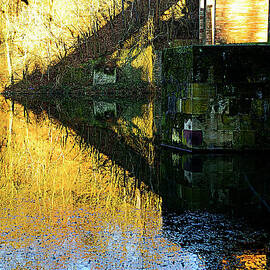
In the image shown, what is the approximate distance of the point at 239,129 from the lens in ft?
34.7

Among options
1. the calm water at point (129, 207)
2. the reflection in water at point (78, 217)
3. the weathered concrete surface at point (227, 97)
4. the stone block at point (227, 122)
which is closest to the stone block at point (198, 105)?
the weathered concrete surface at point (227, 97)

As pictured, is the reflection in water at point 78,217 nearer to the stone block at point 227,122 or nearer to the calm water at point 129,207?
the calm water at point 129,207

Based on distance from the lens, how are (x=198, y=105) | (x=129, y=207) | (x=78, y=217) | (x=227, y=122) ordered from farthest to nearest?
(x=227, y=122), (x=198, y=105), (x=129, y=207), (x=78, y=217)

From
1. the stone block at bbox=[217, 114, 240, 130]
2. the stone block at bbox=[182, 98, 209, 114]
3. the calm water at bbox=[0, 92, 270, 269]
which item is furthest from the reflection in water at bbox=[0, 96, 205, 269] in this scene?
the stone block at bbox=[217, 114, 240, 130]

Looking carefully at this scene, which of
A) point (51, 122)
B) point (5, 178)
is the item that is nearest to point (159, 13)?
point (51, 122)

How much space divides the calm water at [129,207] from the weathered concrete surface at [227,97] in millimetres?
489

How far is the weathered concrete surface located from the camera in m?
10.4

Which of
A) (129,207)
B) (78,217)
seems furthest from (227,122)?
(78,217)

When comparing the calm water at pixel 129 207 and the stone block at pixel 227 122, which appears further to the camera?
the stone block at pixel 227 122

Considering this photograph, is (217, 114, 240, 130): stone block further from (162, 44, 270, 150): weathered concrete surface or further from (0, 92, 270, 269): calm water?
(0, 92, 270, 269): calm water

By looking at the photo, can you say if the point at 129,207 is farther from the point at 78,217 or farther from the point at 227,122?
the point at 227,122

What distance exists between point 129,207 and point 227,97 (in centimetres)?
476

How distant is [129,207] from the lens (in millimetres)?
6410

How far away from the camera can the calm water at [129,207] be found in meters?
4.75
